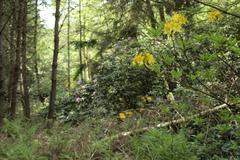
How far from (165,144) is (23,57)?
5.98 m

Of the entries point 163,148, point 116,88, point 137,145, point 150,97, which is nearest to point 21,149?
point 137,145

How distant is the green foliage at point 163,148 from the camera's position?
3.73 meters

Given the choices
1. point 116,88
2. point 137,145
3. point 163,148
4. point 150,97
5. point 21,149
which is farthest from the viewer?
point 116,88

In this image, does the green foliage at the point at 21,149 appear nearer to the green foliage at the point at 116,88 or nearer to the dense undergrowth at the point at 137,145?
the dense undergrowth at the point at 137,145

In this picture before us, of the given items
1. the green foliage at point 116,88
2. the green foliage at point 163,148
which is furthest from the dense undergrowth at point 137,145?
the green foliage at point 116,88

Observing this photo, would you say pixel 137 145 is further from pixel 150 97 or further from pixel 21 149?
pixel 150 97

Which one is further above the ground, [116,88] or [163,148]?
[116,88]

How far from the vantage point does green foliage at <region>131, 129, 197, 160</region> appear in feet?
12.2

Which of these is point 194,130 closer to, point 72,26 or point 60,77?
point 60,77

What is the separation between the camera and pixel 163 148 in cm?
374

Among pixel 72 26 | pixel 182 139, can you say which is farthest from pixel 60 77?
pixel 182 139

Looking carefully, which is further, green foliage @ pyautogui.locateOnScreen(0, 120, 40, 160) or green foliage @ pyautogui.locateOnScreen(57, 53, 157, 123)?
green foliage @ pyautogui.locateOnScreen(57, 53, 157, 123)

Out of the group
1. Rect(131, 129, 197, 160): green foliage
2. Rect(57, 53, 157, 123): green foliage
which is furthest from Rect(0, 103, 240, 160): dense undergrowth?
Rect(57, 53, 157, 123): green foliage

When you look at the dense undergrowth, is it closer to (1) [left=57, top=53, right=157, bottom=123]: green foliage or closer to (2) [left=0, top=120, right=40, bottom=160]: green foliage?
(2) [left=0, top=120, right=40, bottom=160]: green foliage
